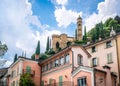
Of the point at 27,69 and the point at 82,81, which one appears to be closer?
the point at 82,81

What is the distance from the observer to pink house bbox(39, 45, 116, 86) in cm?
3117

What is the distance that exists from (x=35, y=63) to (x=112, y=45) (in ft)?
51.8

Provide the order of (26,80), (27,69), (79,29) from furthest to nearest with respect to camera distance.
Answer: (79,29) → (27,69) → (26,80)

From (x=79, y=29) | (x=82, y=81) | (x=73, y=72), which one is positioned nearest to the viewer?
(x=82, y=81)

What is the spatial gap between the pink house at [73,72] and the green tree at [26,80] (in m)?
2.49

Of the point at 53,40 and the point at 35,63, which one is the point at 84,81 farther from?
the point at 53,40

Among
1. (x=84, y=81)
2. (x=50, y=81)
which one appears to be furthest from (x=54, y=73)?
(x=84, y=81)

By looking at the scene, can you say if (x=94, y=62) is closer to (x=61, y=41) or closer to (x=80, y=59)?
(x=80, y=59)

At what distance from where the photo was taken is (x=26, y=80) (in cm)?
4075

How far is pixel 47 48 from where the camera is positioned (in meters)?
96.2

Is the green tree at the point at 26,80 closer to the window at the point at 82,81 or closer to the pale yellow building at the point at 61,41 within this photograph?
the window at the point at 82,81

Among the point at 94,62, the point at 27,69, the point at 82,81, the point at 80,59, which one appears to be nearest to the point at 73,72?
the point at 82,81

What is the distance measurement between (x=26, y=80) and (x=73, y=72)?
11.2 m

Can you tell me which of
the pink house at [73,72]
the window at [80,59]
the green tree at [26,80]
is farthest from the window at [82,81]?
the green tree at [26,80]
